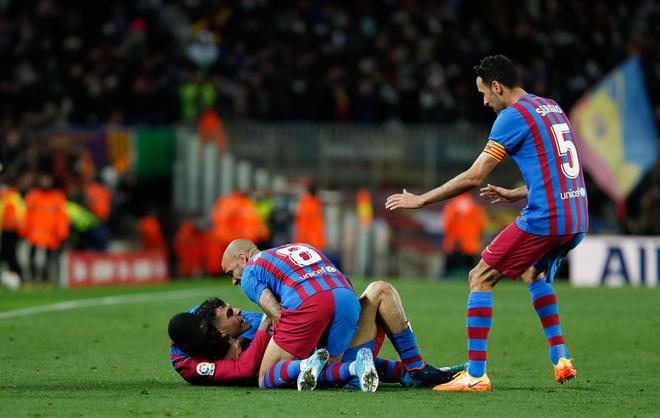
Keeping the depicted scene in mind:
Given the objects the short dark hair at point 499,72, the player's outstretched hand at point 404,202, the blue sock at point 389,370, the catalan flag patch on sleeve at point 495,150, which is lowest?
the blue sock at point 389,370

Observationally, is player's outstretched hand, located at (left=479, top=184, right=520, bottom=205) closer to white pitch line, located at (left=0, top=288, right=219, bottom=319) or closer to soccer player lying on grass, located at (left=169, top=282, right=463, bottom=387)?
soccer player lying on grass, located at (left=169, top=282, right=463, bottom=387)

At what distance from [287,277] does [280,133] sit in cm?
1755

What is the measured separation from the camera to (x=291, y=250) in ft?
28.8

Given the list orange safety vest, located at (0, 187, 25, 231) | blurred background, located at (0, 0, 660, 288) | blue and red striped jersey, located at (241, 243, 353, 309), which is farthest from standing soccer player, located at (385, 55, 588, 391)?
orange safety vest, located at (0, 187, 25, 231)

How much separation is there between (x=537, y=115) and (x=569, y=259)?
53.0 ft

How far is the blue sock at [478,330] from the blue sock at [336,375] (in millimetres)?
853

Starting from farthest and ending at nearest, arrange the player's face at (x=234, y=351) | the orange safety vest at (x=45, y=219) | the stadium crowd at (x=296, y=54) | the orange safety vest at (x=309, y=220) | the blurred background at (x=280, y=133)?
the stadium crowd at (x=296, y=54), the orange safety vest at (x=309, y=220), the blurred background at (x=280, y=133), the orange safety vest at (x=45, y=219), the player's face at (x=234, y=351)

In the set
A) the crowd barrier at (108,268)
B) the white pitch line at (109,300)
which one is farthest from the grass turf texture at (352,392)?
the crowd barrier at (108,268)

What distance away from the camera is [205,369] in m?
8.91

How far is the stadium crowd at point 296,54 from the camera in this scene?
27.9 metres

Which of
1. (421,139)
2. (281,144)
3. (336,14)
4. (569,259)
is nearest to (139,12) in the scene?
(336,14)

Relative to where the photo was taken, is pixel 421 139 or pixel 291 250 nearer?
pixel 291 250

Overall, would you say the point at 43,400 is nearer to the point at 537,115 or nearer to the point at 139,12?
the point at 537,115

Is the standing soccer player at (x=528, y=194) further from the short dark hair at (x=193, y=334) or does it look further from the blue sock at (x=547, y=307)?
the short dark hair at (x=193, y=334)
